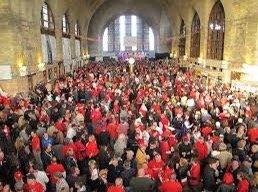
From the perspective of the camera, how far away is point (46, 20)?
2623cm

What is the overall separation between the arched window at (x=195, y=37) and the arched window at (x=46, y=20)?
11.7 metres

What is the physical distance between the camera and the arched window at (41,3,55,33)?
2516 cm

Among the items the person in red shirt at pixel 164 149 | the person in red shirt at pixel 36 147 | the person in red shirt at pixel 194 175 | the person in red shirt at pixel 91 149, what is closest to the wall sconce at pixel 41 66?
the person in red shirt at pixel 36 147

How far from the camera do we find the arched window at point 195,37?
3048 cm

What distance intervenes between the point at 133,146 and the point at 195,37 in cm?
2340

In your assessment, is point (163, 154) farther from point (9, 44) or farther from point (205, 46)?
point (205, 46)

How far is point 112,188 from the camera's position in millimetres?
6594

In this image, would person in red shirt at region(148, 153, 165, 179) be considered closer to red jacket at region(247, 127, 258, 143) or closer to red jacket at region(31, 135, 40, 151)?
red jacket at region(31, 135, 40, 151)

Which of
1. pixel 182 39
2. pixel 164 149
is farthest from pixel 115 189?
pixel 182 39

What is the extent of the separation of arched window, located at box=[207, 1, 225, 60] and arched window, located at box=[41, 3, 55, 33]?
11.4 m

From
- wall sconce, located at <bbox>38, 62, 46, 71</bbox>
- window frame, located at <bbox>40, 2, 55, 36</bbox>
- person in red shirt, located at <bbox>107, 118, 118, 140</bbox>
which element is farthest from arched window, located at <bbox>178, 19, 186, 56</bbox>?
person in red shirt, located at <bbox>107, 118, 118, 140</bbox>

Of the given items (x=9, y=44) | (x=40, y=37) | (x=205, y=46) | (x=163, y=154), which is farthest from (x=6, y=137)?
(x=205, y=46)

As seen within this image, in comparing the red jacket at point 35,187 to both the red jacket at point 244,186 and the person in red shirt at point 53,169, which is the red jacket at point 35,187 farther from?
the red jacket at point 244,186

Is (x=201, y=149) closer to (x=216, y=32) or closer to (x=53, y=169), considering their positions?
(x=53, y=169)
